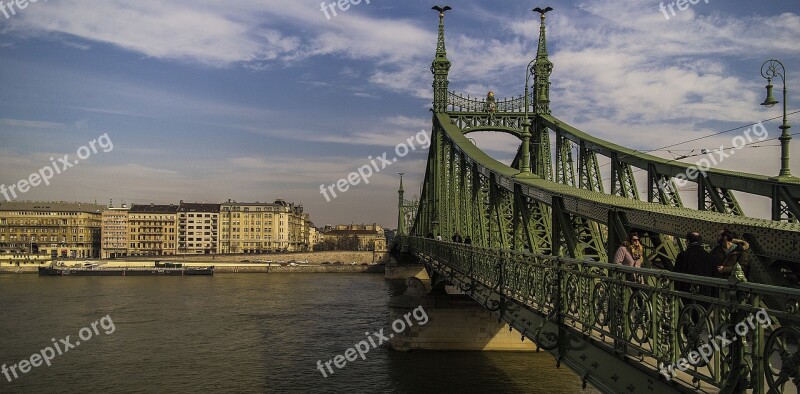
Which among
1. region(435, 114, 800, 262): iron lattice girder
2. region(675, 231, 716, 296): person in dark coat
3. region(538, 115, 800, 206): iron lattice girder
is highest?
region(538, 115, 800, 206): iron lattice girder

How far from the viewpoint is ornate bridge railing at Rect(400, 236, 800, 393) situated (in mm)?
3951

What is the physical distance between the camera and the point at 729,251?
534 centimetres

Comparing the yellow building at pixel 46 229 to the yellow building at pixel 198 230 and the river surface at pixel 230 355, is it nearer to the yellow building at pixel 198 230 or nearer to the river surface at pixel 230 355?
the yellow building at pixel 198 230

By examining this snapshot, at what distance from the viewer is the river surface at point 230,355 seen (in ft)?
60.1

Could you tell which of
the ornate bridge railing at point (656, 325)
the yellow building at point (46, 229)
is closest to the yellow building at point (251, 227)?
the yellow building at point (46, 229)

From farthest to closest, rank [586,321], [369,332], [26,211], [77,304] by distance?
1. [26,211]
2. [77,304]
3. [369,332]
4. [586,321]

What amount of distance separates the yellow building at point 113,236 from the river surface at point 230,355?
237ft

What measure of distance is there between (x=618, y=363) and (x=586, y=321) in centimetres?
91

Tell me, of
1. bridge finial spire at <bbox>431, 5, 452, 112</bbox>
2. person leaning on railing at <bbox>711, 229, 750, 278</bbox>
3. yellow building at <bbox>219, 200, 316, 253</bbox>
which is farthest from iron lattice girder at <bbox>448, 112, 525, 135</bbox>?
yellow building at <bbox>219, 200, 316, 253</bbox>

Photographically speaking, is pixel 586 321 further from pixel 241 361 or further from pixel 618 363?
pixel 241 361

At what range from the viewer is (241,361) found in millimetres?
21438

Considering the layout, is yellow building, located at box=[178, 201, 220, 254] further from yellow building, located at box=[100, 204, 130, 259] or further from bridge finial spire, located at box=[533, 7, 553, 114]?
bridge finial spire, located at box=[533, 7, 553, 114]

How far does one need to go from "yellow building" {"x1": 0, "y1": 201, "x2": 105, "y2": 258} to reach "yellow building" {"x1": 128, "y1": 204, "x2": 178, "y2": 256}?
7.51m

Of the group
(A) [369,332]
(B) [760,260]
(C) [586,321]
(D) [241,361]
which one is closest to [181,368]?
(D) [241,361]
